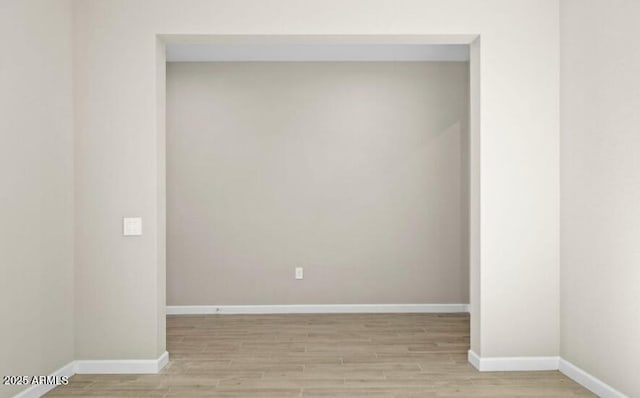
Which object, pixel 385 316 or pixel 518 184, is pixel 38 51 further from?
pixel 385 316

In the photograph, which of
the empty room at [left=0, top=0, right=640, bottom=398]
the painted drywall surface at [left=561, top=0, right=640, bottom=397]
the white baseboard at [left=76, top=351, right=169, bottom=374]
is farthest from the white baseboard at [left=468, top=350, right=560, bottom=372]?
the white baseboard at [left=76, top=351, right=169, bottom=374]

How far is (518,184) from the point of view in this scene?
4.23m

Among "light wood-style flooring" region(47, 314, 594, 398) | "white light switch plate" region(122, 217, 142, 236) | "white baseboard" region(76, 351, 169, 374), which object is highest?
"white light switch plate" region(122, 217, 142, 236)

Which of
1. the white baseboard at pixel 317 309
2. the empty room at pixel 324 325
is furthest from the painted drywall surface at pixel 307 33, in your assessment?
the white baseboard at pixel 317 309

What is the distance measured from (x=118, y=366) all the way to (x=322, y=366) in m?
1.58

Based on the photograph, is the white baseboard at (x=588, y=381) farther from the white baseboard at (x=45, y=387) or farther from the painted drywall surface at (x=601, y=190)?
the white baseboard at (x=45, y=387)

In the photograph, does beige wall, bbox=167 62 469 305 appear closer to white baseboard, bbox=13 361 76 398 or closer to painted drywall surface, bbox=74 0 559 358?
painted drywall surface, bbox=74 0 559 358

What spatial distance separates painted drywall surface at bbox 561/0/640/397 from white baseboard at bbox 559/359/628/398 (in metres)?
0.04

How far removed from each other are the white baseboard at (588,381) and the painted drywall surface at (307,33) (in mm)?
191

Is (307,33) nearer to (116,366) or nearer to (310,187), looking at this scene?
(310,187)

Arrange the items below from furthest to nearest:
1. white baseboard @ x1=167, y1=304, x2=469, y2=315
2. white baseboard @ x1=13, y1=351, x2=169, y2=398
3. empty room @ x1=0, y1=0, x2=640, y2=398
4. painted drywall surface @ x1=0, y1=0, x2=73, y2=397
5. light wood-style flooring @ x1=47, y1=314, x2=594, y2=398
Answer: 1. white baseboard @ x1=167, y1=304, x2=469, y2=315
2. white baseboard @ x1=13, y1=351, x2=169, y2=398
3. light wood-style flooring @ x1=47, y1=314, x2=594, y2=398
4. empty room @ x1=0, y1=0, x2=640, y2=398
5. painted drywall surface @ x1=0, y1=0, x2=73, y2=397

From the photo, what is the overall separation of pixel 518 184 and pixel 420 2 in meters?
1.60

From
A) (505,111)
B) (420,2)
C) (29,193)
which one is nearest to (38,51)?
(29,193)

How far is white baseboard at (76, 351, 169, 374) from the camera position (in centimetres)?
418
